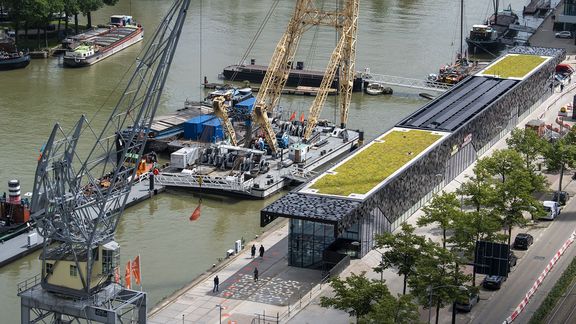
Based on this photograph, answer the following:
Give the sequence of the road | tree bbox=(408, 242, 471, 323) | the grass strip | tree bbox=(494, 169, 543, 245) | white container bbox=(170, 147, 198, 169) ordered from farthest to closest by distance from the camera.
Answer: white container bbox=(170, 147, 198, 169), tree bbox=(494, 169, 543, 245), the road, the grass strip, tree bbox=(408, 242, 471, 323)

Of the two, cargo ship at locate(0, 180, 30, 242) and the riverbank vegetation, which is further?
the riverbank vegetation

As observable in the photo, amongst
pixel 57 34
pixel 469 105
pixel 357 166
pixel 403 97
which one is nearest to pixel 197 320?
pixel 357 166

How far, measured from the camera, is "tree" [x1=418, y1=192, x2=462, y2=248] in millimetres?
70188

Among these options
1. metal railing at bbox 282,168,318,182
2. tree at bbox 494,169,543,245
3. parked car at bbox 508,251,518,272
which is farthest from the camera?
metal railing at bbox 282,168,318,182

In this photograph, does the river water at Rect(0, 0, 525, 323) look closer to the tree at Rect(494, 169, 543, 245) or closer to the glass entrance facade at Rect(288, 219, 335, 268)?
the glass entrance facade at Rect(288, 219, 335, 268)

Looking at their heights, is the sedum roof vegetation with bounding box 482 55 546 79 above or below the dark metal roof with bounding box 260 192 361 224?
above

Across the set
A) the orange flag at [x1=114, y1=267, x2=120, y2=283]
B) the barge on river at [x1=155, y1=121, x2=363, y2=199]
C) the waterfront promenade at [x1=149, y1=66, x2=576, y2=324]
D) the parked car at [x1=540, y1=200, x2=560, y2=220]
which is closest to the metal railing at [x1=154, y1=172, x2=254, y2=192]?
the barge on river at [x1=155, y1=121, x2=363, y2=199]

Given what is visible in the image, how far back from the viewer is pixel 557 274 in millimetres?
69750

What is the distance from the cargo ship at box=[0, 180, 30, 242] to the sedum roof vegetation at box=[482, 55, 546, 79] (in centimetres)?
4429

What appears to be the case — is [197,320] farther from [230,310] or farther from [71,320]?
[71,320]

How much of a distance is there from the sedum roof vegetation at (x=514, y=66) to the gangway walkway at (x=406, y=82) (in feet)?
21.4

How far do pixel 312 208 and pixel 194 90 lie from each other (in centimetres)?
4628

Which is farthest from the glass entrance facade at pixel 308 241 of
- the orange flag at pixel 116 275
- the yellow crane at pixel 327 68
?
the yellow crane at pixel 327 68

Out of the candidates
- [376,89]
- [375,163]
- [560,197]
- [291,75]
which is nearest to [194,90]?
[291,75]
